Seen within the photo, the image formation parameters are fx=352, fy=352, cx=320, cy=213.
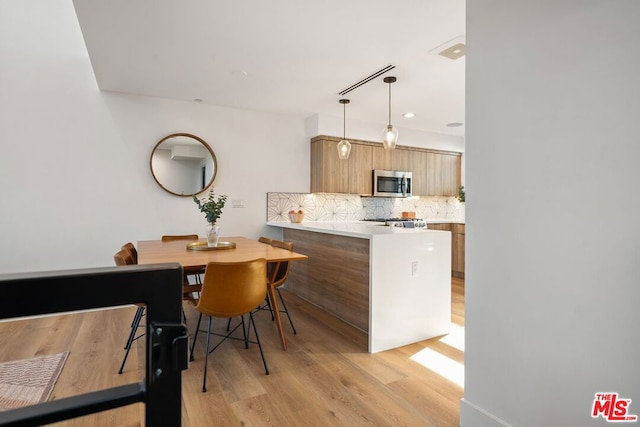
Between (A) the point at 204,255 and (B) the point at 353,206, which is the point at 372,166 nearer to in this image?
(B) the point at 353,206

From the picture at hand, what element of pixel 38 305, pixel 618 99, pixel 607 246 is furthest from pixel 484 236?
pixel 38 305

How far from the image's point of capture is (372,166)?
5164 mm

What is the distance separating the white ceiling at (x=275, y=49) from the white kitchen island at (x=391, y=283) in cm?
144

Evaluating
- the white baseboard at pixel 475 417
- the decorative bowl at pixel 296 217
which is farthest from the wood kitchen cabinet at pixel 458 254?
the white baseboard at pixel 475 417

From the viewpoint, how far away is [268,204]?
15.2ft

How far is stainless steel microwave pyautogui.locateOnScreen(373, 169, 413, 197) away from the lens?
5.19 metres

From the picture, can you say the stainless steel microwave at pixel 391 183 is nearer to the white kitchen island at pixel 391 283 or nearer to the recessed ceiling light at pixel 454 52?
the white kitchen island at pixel 391 283

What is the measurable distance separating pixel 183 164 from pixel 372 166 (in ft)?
8.51

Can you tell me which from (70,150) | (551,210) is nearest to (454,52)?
(551,210)

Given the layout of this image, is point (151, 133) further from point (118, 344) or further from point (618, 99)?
point (618, 99)

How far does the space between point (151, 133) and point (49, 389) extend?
8.82 ft

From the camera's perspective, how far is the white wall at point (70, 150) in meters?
3.35

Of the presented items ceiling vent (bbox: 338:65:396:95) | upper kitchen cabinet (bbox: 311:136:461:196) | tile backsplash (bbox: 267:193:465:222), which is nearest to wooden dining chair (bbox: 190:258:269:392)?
ceiling vent (bbox: 338:65:396:95)

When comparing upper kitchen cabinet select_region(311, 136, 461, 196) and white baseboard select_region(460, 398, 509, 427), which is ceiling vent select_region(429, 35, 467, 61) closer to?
upper kitchen cabinet select_region(311, 136, 461, 196)
